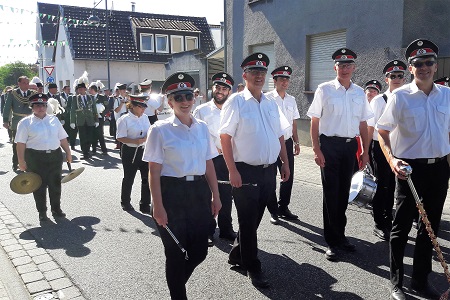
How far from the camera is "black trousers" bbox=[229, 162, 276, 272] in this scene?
396 cm

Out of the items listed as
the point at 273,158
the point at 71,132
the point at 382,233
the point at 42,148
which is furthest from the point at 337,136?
the point at 71,132

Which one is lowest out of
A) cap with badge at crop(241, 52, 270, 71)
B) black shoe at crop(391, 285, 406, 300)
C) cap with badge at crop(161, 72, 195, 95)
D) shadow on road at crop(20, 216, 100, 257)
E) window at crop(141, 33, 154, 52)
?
shadow on road at crop(20, 216, 100, 257)

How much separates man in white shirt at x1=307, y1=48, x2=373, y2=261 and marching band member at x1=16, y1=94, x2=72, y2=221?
3.91 m

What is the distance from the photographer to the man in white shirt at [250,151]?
13.0 feet

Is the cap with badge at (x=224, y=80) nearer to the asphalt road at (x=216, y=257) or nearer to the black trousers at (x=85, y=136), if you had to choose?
the asphalt road at (x=216, y=257)

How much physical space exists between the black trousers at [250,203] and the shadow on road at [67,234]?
6.76 ft

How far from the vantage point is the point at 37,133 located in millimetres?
6121

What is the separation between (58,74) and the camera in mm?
35219

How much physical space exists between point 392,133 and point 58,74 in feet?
117

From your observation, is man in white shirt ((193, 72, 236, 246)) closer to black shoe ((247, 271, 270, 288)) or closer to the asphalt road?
the asphalt road

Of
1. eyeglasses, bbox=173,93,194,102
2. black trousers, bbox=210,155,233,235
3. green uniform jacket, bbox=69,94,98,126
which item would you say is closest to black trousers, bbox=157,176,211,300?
eyeglasses, bbox=173,93,194,102

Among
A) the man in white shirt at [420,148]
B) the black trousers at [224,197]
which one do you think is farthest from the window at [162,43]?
the man in white shirt at [420,148]

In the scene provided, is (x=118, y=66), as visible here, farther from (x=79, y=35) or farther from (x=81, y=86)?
(x=81, y=86)

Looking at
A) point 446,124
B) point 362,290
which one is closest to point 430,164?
point 446,124
